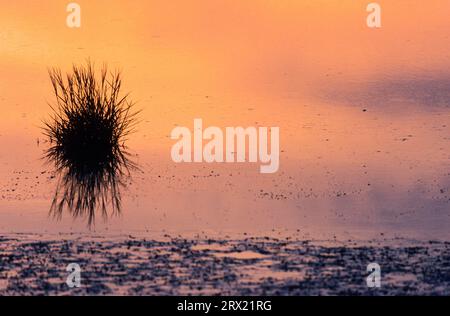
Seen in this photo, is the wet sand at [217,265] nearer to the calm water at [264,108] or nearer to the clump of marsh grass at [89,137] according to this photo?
the calm water at [264,108]

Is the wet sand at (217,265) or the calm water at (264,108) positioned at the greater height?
the calm water at (264,108)

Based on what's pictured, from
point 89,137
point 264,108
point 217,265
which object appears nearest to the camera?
point 217,265

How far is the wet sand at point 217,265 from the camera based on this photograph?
772 centimetres

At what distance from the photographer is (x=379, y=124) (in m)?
15.0

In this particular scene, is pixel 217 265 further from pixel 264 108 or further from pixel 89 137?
pixel 264 108

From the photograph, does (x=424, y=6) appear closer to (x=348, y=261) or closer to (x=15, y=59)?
(x=15, y=59)

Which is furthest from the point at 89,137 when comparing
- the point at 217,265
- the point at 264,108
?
the point at 217,265

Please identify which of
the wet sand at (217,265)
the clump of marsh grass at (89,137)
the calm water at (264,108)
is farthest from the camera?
the clump of marsh grass at (89,137)

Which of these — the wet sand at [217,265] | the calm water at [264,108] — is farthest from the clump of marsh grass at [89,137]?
the wet sand at [217,265]

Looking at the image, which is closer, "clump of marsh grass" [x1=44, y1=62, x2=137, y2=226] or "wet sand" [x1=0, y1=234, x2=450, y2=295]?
"wet sand" [x1=0, y1=234, x2=450, y2=295]

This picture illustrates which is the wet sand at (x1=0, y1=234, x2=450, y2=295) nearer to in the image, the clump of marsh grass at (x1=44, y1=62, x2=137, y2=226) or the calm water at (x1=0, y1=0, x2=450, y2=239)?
the calm water at (x1=0, y1=0, x2=450, y2=239)

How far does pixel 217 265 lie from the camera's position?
8.32 metres

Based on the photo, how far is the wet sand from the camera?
7.72m

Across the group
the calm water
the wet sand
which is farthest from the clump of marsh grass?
the wet sand
